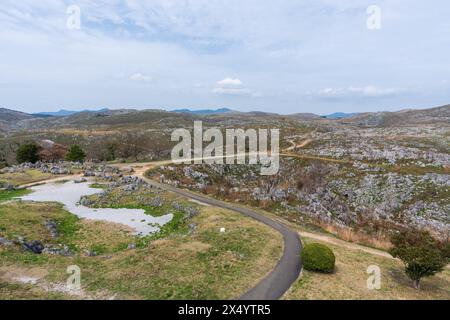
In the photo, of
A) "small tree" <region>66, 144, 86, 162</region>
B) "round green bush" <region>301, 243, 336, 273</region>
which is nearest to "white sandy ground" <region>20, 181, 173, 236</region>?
"round green bush" <region>301, 243, 336, 273</region>

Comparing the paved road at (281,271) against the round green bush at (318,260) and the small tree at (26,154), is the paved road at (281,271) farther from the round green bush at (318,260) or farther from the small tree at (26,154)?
the small tree at (26,154)

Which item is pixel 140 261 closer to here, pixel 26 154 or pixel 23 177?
pixel 23 177

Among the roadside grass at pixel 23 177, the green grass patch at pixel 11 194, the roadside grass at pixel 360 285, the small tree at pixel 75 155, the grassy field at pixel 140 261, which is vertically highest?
the small tree at pixel 75 155

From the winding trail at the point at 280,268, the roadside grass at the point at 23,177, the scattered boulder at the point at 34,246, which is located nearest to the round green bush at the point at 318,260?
the winding trail at the point at 280,268

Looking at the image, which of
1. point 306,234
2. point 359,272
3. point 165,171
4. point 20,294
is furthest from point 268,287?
point 165,171

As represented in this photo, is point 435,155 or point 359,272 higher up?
point 435,155

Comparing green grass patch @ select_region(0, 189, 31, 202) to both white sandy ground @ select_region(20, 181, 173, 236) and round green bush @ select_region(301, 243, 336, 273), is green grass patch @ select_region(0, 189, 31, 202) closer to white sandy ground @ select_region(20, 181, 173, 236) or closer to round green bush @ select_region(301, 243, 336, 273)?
white sandy ground @ select_region(20, 181, 173, 236)
